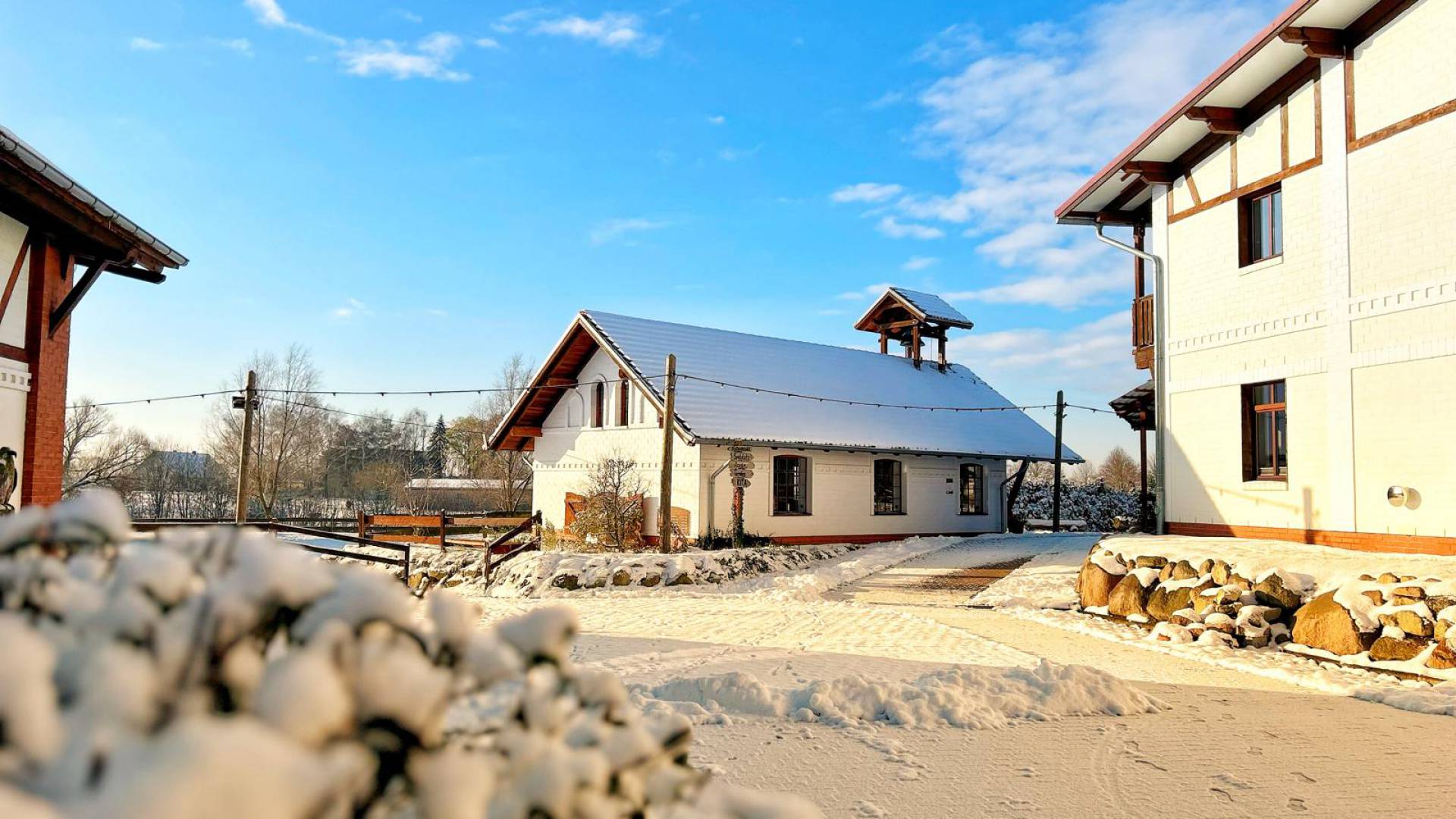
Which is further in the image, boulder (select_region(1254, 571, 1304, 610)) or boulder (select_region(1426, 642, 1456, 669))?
boulder (select_region(1254, 571, 1304, 610))

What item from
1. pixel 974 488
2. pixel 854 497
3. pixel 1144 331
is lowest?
pixel 854 497

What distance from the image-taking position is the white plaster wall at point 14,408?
7793mm

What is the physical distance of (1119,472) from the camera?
5888 centimetres

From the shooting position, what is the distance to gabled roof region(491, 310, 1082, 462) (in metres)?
21.5

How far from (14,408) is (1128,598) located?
12.5 meters

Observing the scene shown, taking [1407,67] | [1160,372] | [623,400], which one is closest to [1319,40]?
[1407,67]

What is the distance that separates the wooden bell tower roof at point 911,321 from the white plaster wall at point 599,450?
1080 cm

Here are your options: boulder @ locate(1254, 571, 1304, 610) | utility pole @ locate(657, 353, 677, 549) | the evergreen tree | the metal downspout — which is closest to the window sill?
the metal downspout

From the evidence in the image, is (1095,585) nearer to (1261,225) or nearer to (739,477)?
(1261,225)

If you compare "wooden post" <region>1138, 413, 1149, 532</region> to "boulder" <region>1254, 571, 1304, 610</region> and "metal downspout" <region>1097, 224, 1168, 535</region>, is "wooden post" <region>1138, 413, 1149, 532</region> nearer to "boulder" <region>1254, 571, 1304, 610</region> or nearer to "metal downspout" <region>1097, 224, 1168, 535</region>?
"metal downspout" <region>1097, 224, 1168, 535</region>

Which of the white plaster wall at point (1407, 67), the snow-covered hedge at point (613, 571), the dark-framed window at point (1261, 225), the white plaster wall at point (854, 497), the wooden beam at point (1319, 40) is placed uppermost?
the wooden beam at point (1319, 40)

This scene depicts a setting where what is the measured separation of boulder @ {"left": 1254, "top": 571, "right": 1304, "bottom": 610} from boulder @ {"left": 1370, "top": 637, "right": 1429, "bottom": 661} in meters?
1.22

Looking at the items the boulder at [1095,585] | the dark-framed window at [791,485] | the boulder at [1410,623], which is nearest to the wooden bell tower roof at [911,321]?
the dark-framed window at [791,485]

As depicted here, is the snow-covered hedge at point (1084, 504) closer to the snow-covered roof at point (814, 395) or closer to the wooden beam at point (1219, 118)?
the snow-covered roof at point (814, 395)
